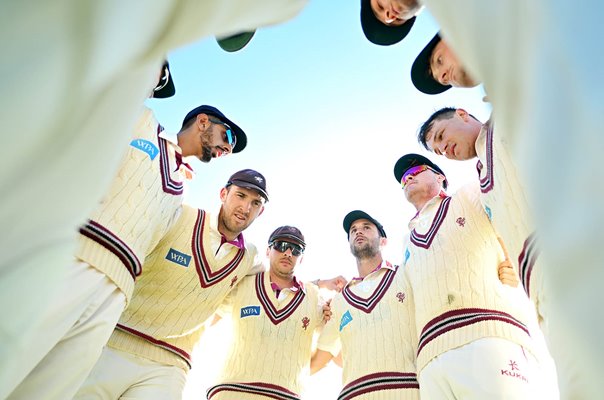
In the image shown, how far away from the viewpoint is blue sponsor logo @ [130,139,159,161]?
2584 millimetres

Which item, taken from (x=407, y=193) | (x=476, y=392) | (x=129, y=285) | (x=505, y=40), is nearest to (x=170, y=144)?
(x=129, y=285)

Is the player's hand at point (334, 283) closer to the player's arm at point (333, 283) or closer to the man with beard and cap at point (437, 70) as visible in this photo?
the player's arm at point (333, 283)

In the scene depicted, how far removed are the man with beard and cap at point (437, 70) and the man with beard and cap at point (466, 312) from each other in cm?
61

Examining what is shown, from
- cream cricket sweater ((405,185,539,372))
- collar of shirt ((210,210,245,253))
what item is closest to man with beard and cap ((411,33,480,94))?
cream cricket sweater ((405,185,539,372))

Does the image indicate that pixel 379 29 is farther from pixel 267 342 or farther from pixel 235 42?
pixel 267 342

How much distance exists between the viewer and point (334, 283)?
411 centimetres

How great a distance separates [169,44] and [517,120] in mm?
443

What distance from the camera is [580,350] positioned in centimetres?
41

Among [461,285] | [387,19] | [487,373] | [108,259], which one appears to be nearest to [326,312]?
[461,285]

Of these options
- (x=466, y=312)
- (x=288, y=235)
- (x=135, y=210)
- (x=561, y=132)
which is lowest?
(x=561, y=132)

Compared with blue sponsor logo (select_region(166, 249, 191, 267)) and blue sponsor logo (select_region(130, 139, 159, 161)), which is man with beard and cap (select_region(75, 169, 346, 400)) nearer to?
blue sponsor logo (select_region(166, 249, 191, 267))

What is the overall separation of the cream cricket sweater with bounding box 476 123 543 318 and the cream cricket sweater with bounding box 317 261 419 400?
108 centimetres

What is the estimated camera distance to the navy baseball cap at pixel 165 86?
2854 millimetres

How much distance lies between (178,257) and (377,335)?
1329 millimetres
